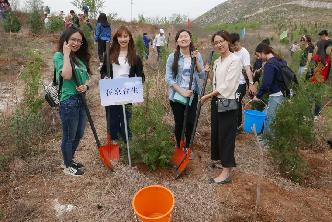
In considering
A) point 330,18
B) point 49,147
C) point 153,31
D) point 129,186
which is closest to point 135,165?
point 129,186

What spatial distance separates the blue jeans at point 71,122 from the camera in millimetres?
3582

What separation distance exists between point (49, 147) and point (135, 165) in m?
1.38

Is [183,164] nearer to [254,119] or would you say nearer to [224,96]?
[224,96]

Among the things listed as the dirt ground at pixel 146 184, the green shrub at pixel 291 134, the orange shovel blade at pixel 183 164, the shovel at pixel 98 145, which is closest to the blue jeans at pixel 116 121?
the shovel at pixel 98 145

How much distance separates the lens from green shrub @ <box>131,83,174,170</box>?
3.82 m

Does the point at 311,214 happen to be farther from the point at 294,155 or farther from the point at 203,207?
the point at 203,207

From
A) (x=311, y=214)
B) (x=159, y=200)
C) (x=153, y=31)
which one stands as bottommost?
(x=311, y=214)

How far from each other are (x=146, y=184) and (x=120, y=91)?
106 cm

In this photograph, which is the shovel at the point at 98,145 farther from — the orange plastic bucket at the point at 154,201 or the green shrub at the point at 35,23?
the green shrub at the point at 35,23

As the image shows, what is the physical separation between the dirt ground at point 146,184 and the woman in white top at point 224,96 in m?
0.32

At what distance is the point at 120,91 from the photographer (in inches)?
146

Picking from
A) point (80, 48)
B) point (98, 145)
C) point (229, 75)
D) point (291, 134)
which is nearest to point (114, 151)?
point (98, 145)

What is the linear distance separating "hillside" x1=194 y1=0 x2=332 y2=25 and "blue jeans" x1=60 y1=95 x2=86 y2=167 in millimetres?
35922

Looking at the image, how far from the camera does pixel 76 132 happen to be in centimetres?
→ 385
